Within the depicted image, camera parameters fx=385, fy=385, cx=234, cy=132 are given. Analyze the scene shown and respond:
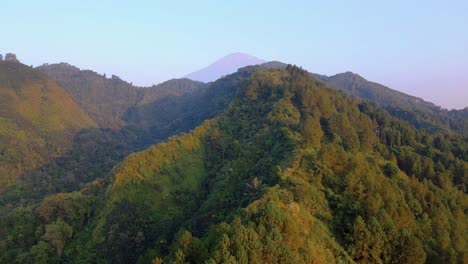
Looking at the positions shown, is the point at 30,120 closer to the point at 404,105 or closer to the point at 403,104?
the point at 404,105

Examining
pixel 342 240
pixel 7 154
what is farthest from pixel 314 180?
pixel 7 154

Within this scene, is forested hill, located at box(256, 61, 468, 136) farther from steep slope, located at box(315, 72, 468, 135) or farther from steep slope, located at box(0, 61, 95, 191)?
steep slope, located at box(0, 61, 95, 191)

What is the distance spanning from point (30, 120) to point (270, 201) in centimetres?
10179

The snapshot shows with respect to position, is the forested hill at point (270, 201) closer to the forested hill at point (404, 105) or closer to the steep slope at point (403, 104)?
the steep slope at point (403, 104)

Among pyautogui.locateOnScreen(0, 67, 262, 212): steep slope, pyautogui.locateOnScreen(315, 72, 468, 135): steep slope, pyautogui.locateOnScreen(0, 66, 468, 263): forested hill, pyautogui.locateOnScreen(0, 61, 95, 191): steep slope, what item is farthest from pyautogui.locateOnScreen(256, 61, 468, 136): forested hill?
pyautogui.locateOnScreen(0, 61, 95, 191): steep slope

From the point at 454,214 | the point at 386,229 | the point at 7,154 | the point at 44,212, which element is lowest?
the point at 7,154

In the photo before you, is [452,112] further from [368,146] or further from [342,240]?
[342,240]

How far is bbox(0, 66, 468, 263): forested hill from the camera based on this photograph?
22031mm

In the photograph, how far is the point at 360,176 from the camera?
31656 mm

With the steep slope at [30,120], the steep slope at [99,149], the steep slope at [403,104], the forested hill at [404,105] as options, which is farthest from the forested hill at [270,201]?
the steep slope at [30,120]

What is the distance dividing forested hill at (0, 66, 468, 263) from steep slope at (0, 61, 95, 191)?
153ft

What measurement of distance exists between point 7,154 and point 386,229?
8525 cm

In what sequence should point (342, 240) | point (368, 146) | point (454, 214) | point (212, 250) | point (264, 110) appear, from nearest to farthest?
point (212, 250)
point (342, 240)
point (454, 214)
point (368, 146)
point (264, 110)

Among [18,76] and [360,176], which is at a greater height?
[360,176]
